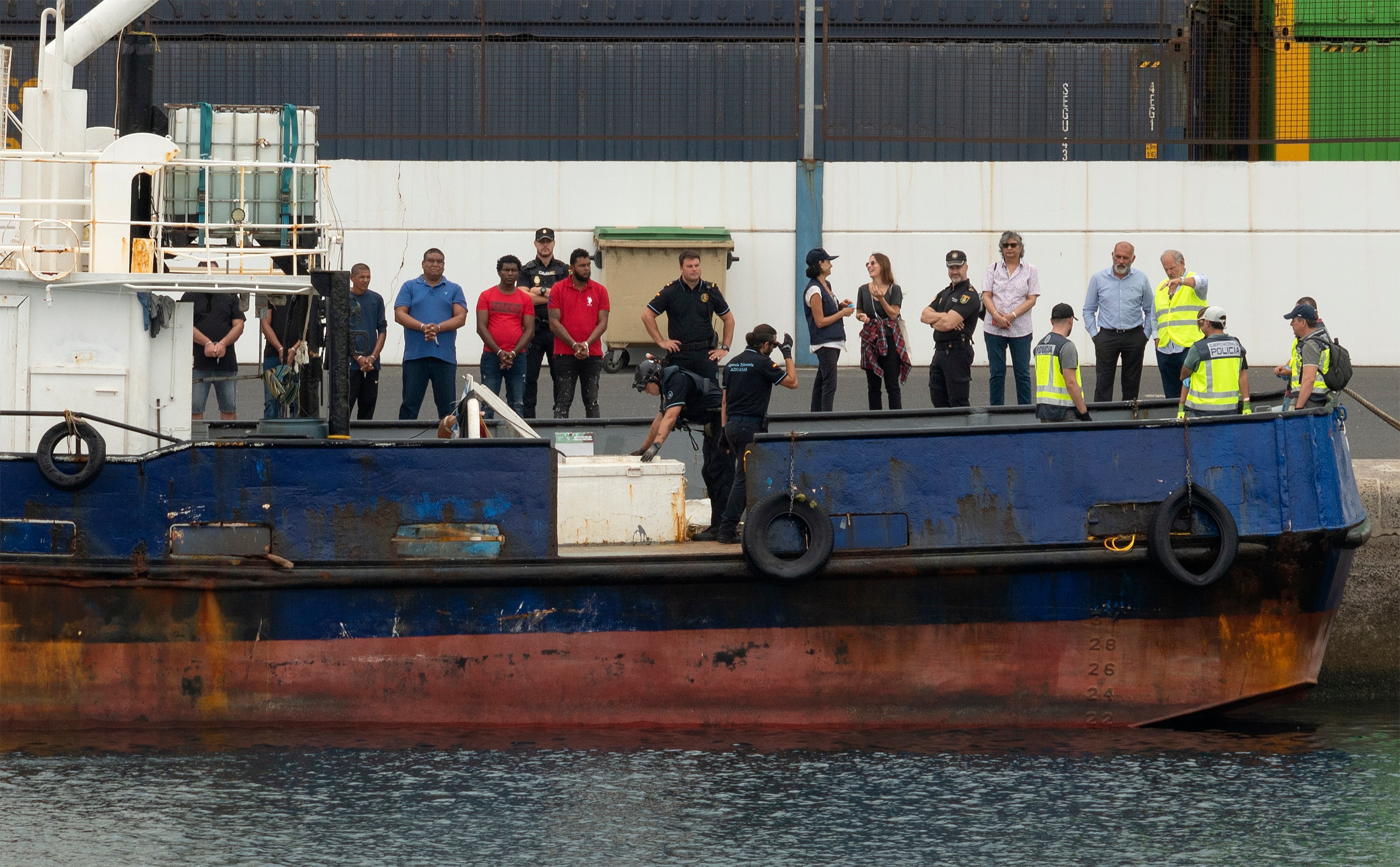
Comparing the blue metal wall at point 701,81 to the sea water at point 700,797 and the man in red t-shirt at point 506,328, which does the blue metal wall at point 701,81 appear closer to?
the man in red t-shirt at point 506,328

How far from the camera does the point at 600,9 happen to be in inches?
902

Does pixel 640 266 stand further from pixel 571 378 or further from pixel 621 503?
pixel 621 503

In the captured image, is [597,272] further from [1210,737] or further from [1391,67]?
[1210,737]

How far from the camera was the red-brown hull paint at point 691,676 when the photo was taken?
26.5ft

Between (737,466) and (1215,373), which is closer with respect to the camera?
(737,466)

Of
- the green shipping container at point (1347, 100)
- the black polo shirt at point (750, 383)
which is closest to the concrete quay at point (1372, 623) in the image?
the black polo shirt at point (750, 383)

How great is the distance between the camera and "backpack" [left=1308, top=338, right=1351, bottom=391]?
10.2 m

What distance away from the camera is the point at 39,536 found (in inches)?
312

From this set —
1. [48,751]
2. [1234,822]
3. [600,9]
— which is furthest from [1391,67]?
[48,751]

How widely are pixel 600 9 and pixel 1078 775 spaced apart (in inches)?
682

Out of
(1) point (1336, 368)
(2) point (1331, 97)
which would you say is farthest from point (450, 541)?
A: (2) point (1331, 97)

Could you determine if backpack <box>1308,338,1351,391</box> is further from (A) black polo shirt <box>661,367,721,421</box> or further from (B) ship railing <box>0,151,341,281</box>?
(B) ship railing <box>0,151,341,281</box>

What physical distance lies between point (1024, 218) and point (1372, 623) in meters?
10.9

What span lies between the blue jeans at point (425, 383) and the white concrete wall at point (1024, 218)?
8100 mm
